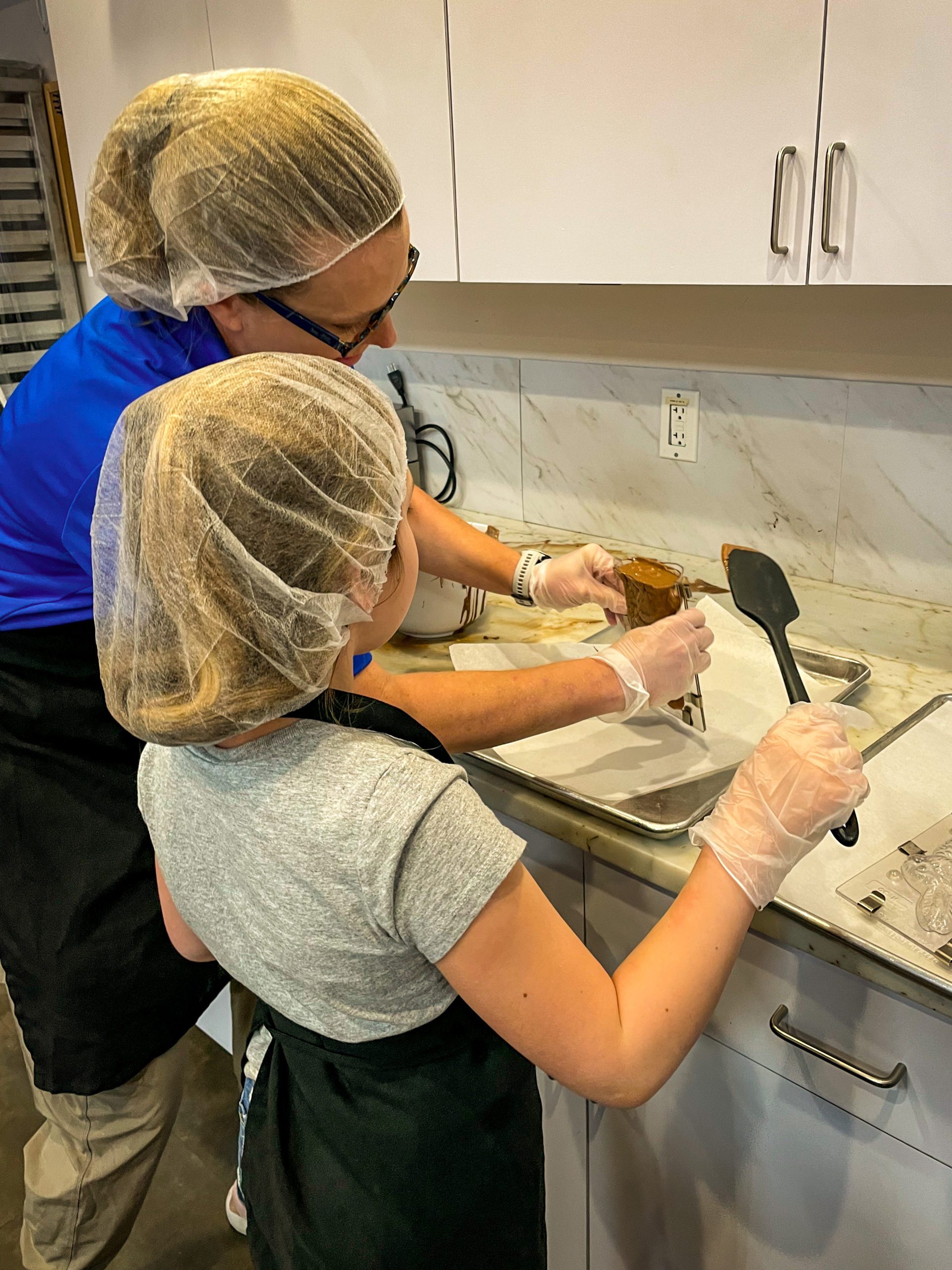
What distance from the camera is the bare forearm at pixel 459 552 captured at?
1378mm

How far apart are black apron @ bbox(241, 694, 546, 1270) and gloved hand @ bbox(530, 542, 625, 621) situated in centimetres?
52

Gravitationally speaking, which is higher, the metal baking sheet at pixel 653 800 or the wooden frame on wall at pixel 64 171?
the wooden frame on wall at pixel 64 171

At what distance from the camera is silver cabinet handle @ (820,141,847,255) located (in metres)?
0.98

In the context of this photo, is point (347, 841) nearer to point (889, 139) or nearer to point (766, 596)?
point (766, 596)

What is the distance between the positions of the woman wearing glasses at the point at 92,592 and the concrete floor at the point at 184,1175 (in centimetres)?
34

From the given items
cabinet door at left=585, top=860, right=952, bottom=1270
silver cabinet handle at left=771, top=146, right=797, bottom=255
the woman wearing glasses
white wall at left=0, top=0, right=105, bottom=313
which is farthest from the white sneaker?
white wall at left=0, top=0, right=105, bottom=313

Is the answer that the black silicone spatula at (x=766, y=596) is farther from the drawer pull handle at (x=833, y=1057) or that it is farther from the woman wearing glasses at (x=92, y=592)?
the drawer pull handle at (x=833, y=1057)

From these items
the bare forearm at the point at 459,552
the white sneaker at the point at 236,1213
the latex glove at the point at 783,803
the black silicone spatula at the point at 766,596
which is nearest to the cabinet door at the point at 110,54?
the bare forearm at the point at 459,552

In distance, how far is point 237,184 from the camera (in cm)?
93

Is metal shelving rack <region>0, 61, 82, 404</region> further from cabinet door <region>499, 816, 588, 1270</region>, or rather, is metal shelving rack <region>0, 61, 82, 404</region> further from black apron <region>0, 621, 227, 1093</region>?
cabinet door <region>499, 816, 588, 1270</region>

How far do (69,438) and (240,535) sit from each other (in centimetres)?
48

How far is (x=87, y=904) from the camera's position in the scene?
1.18 metres

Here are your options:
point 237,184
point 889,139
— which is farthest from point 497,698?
point 889,139

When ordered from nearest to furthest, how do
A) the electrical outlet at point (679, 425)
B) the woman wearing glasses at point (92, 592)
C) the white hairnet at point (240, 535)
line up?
the white hairnet at point (240, 535)
the woman wearing glasses at point (92, 592)
the electrical outlet at point (679, 425)
